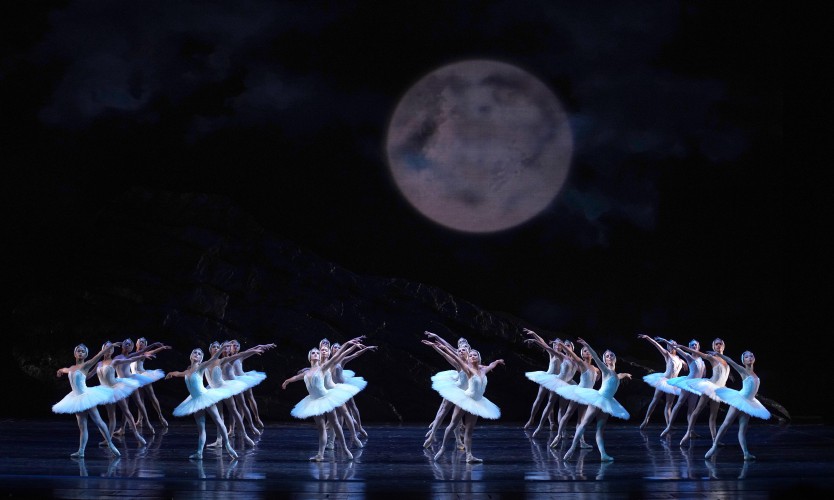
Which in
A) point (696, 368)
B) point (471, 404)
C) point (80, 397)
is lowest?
point (471, 404)

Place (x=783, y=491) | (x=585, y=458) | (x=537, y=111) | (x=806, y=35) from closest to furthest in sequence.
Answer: (x=783, y=491)
(x=585, y=458)
(x=806, y=35)
(x=537, y=111)

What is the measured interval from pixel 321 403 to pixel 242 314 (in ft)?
24.4

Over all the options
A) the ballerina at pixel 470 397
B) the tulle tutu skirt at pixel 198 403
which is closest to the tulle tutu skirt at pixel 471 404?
the ballerina at pixel 470 397

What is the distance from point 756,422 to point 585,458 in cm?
692

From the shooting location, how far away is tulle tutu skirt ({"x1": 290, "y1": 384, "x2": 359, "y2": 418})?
8227mm

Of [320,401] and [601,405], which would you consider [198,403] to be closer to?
[320,401]

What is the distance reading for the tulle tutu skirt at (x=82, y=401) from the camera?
340 inches

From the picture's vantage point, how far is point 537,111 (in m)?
15.2

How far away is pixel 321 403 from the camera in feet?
27.5

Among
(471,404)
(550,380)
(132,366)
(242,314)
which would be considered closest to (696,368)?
(550,380)

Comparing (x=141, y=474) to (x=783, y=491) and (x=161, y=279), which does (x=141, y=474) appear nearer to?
(x=783, y=491)

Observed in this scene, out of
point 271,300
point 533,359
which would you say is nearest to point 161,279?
point 271,300

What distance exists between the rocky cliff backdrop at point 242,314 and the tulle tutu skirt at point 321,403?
6541mm

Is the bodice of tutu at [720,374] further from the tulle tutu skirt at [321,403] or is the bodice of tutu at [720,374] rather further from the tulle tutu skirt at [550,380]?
the tulle tutu skirt at [321,403]
